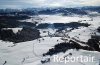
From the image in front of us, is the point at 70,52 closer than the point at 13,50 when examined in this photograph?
Yes

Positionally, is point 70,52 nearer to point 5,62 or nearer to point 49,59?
point 49,59

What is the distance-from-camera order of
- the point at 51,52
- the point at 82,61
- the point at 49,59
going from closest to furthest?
the point at 82,61 → the point at 49,59 → the point at 51,52

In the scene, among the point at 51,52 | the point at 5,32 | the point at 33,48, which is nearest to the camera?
the point at 51,52

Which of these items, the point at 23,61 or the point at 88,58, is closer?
the point at 88,58

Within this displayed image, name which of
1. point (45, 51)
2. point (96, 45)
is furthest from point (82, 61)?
point (96, 45)

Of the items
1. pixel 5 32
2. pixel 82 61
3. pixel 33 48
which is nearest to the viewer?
pixel 82 61

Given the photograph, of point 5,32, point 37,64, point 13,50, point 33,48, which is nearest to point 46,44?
point 33,48

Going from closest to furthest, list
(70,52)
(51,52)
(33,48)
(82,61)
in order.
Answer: (82,61), (70,52), (51,52), (33,48)

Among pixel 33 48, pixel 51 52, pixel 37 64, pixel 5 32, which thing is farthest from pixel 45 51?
pixel 5 32

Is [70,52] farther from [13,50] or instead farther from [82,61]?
[13,50]
